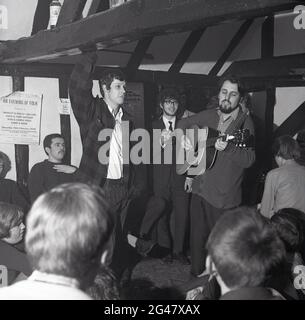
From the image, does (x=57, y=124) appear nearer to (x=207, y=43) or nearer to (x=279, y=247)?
(x=207, y=43)

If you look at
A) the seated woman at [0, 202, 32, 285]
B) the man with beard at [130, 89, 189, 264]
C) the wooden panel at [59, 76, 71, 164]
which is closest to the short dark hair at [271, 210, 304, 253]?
the seated woman at [0, 202, 32, 285]

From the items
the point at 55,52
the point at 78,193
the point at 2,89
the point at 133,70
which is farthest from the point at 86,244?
the point at 133,70

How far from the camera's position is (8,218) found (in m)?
2.76

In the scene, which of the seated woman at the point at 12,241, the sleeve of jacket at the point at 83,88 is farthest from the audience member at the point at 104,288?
the sleeve of jacket at the point at 83,88

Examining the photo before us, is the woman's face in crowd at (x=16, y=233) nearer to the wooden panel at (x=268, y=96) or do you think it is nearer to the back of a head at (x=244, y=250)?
the back of a head at (x=244, y=250)

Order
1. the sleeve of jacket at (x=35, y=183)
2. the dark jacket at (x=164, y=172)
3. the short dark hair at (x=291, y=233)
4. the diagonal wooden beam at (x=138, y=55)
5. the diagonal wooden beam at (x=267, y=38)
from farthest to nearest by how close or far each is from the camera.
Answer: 1. the diagonal wooden beam at (x=267, y=38)
2. the diagonal wooden beam at (x=138, y=55)
3. the dark jacket at (x=164, y=172)
4. the sleeve of jacket at (x=35, y=183)
5. the short dark hair at (x=291, y=233)

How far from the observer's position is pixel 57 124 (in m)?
5.00

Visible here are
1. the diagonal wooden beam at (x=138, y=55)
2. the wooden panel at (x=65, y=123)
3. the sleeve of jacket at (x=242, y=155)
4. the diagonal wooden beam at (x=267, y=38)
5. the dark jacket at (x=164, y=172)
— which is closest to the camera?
the sleeve of jacket at (x=242, y=155)

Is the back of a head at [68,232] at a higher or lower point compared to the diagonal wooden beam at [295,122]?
lower

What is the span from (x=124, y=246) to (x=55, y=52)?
2.07 metres

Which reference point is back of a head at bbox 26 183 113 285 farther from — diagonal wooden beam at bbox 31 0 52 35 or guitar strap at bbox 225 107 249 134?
diagonal wooden beam at bbox 31 0 52 35

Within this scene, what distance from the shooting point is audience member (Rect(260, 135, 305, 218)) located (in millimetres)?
3717

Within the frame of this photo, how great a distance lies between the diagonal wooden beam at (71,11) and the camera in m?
3.20

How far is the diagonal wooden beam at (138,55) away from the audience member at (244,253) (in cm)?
406
